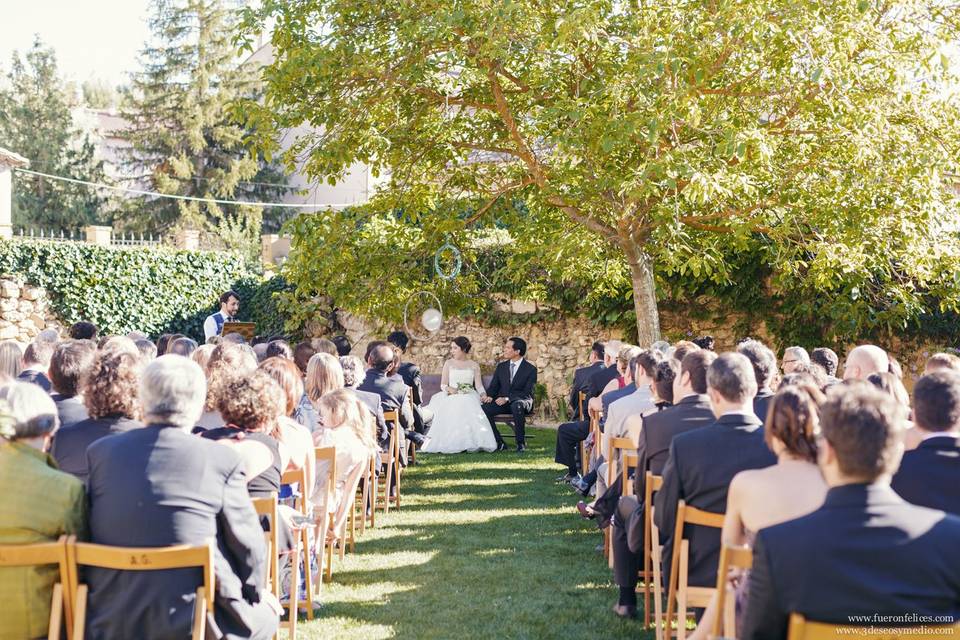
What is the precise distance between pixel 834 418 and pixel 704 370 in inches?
95.9

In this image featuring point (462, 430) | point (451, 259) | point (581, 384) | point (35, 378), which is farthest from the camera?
point (451, 259)

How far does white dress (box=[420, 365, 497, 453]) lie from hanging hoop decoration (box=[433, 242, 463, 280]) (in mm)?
1622

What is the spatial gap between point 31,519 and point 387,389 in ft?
20.0

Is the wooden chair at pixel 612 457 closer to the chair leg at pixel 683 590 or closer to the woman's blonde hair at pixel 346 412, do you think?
the chair leg at pixel 683 590

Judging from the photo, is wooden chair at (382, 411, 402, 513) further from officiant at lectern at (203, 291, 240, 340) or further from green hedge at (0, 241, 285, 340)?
Answer: green hedge at (0, 241, 285, 340)

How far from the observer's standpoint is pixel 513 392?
517 inches

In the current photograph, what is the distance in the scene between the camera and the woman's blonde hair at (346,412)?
6.53m

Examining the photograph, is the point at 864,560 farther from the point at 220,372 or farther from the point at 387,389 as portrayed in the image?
the point at 387,389

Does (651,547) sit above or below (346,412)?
below

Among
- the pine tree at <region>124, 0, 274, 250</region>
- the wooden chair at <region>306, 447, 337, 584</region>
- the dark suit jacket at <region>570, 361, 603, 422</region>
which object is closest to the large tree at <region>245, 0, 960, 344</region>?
the dark suit jacket at <region>570, 361, 603, 422</region>

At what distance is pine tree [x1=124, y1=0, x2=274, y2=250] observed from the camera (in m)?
33.3

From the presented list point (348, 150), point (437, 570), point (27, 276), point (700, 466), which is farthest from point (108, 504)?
point (27, 276)

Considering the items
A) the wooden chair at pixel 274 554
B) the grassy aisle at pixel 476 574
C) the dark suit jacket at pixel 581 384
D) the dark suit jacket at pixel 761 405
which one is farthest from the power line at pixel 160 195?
the wooden chair at pixel 274 554

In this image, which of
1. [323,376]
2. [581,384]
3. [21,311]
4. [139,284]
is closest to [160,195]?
[139,284]
